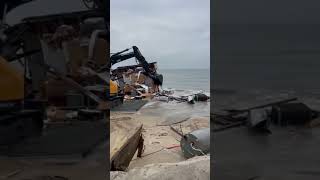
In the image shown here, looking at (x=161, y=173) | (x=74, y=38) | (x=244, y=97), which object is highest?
(x=74, y=38)

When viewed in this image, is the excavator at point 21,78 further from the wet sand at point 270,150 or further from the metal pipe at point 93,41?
the wet sand at point 270,150

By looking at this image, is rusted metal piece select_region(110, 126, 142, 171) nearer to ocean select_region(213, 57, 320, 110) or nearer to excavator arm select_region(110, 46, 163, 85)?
ocean select_region(213, 57, 320, 110)

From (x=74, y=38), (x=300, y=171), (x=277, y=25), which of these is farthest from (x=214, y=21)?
(x=300, y=171)

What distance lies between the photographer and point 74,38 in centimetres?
180

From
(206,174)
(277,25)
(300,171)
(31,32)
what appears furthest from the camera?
(206,174)

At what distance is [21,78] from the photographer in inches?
70.1

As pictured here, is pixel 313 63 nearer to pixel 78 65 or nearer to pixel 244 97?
pixel 244 97

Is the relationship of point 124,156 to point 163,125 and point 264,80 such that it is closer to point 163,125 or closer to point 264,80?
point 264,80

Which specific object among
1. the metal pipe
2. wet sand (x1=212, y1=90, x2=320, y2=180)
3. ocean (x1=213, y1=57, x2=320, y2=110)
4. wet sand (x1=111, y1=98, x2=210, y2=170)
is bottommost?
wet sand (x1=111, y1=98, x2=210, y2=170)

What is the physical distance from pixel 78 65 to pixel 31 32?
26cm

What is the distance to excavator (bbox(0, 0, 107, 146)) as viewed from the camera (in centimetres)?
176

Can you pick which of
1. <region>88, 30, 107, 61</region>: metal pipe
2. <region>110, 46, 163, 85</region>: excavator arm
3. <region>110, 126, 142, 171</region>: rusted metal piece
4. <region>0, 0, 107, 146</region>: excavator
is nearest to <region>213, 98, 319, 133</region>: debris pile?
Result: <region>88, 30, 107, 61</region>: metal pipe

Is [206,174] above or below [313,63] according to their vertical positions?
below

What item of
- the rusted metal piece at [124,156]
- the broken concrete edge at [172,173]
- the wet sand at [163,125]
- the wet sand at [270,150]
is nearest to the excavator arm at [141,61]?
the wet sand at [163,125]
